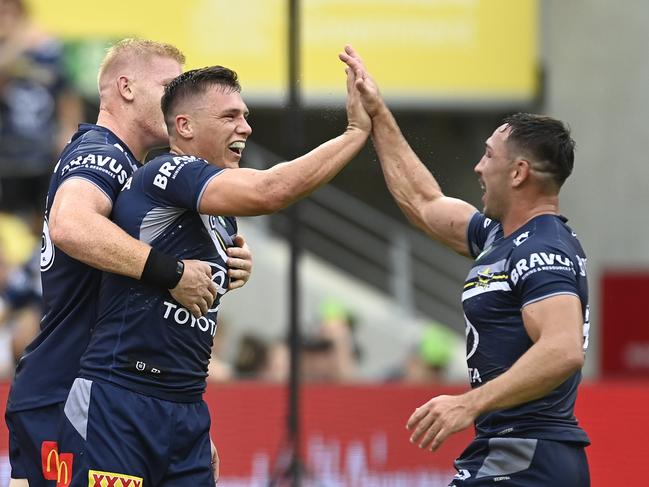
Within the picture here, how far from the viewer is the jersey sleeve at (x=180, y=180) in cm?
443

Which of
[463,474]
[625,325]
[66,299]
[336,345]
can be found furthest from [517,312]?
[625,325]

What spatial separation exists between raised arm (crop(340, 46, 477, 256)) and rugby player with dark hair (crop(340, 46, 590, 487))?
38 cm

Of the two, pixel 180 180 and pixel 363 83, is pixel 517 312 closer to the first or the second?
pixel 363 83

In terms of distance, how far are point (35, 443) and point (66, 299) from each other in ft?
1.94

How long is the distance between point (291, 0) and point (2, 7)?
13.9 feet

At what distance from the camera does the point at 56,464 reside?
4.78 metres

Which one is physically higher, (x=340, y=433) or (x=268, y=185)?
(x=268, y=185)

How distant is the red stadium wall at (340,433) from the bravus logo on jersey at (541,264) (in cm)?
343

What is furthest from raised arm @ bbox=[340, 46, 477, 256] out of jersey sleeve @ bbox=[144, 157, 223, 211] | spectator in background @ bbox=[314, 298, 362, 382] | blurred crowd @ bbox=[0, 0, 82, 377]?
blurred crowd @ bbox=[0, 0, 82, 377]

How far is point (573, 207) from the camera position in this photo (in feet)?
45.1

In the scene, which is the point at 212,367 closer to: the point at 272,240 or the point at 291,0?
the point at 291,0

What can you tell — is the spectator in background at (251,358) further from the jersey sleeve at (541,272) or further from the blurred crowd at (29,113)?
the jersey sleeve at (541,272)

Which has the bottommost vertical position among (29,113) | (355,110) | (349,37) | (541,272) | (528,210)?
(541,272)

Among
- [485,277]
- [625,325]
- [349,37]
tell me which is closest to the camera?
[485,277]
